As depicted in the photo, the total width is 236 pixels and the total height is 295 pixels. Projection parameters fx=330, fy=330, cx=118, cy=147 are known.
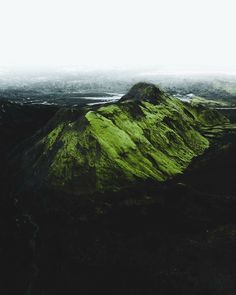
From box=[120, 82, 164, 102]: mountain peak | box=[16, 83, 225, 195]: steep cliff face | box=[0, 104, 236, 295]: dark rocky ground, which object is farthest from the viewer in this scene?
box=[120, 82, 164, 102]: mountain peak

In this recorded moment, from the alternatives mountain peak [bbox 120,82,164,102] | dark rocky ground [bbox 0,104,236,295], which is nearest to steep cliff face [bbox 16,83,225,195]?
dark rocky ground [bbox 0,104,236,295]

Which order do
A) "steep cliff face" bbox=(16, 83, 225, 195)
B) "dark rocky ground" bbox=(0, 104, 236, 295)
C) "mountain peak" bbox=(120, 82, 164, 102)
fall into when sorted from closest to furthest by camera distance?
"dark rocky ground" bbox=(0, 104, 236, 295) → "steep cliff face" bbox=(16, 83, 225, 195) → "mountain peak" bbox=(120, 82, 164, 102)

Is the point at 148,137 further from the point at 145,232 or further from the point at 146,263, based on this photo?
the point at 146,263

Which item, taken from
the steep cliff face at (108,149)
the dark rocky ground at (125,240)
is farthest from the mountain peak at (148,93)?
the dark rocky ground at (125,240)

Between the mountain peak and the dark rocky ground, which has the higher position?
the mountain peak

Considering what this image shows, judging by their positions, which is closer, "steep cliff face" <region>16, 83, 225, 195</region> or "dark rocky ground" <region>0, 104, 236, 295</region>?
"dark rocky ground" <region>0, 104, 236, 295</region>

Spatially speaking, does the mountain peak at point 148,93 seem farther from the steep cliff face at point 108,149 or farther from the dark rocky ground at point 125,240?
the dark rocky ground at point 125,240

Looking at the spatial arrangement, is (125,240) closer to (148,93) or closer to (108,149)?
(108,149)

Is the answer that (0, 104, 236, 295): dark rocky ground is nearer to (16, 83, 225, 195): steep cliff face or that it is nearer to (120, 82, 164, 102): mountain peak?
(16, 83, 225, 195): steep cliff face
